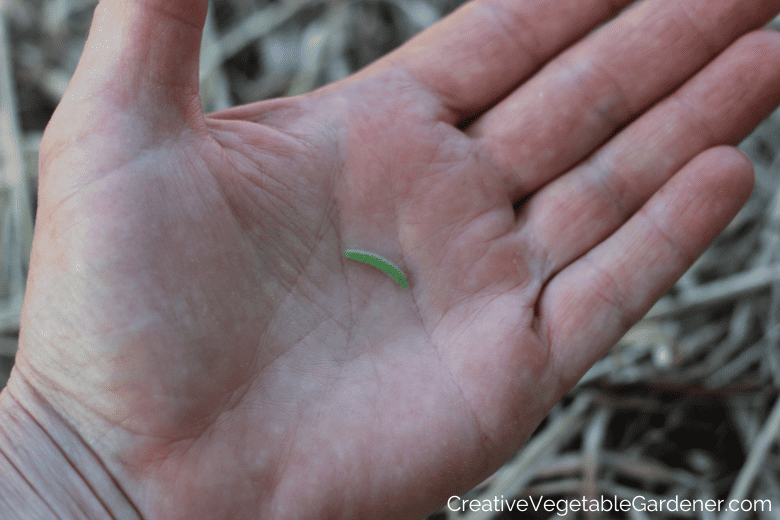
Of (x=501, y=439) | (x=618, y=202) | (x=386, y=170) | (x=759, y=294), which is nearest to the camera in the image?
(x=501, y=439)

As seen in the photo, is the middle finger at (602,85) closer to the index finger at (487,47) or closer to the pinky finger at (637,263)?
the index finger at (487,47)

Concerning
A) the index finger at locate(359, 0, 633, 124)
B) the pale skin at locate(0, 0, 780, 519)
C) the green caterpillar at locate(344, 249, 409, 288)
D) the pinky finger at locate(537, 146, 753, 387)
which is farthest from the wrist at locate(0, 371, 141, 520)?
the index finger at locate(359, 0, 633, 124)

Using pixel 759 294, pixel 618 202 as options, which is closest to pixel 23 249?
pixel 618 202

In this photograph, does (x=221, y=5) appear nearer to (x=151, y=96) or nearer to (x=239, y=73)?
(x=239, y=73)

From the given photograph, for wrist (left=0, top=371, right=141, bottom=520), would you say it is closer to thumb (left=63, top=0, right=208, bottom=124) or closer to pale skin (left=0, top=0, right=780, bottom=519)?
pale skin (left=0, top=0, right=780, bottom=519)

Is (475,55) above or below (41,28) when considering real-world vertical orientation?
below

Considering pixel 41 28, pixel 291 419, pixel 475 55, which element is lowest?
pixel 291 419

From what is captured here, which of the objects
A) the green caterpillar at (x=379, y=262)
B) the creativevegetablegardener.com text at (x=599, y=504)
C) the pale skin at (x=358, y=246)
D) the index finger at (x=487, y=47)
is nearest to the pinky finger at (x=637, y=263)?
the pale skin at (x=358, y=246)
